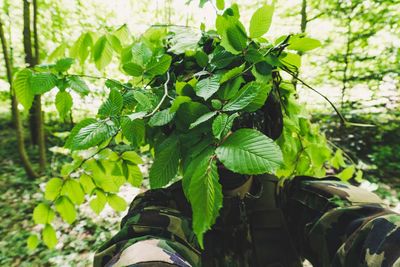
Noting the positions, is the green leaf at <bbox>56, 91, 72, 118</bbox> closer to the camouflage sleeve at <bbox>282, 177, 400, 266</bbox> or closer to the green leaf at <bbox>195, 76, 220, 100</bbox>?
the green leaf at <bbox>195, 76, 220, 100</bbox>

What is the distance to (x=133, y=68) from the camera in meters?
0.74

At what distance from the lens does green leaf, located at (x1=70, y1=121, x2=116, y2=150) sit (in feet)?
1.84

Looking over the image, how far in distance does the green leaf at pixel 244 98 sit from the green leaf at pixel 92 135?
27 cm

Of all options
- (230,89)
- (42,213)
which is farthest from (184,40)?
(42,213)

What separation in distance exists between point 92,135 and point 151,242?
1.43ft

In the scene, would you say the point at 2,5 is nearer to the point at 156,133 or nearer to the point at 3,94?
the point at 3,94

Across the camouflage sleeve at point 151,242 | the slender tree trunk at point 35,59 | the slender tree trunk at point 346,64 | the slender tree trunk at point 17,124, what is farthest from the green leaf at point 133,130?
the slender tree trunk at point 35,59

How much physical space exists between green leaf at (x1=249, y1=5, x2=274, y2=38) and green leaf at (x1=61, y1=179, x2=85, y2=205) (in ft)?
2.84

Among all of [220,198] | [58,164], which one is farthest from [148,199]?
[58,164]

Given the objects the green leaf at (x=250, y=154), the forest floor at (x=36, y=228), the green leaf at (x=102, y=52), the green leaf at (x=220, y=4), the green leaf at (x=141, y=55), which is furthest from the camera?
the forest floor at (x=36, y=228)

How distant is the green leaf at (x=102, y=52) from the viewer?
0.99m

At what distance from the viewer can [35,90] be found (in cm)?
68

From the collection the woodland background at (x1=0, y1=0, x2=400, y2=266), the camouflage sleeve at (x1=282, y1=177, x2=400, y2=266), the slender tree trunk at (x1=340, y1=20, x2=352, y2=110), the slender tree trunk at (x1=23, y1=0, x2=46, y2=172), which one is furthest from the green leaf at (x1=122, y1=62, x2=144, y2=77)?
the slender tree trunk at (x1=23, y1=0, x2=46, y2=172)

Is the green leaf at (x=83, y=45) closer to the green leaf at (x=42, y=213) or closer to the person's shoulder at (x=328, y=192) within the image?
the green leaf at (x=42, y=213)
